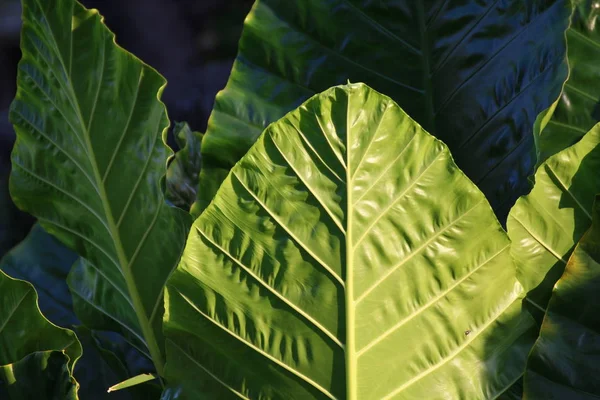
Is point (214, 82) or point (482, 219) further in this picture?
point (214, 82)

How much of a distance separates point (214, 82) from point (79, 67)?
162 cm

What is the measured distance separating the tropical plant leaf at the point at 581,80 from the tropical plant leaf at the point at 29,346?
0.54m

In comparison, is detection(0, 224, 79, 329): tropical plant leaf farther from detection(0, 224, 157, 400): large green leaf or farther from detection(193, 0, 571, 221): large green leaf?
detection(193, 0, 571, 221): large green leaf

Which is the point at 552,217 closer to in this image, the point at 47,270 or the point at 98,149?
the point at 98,149

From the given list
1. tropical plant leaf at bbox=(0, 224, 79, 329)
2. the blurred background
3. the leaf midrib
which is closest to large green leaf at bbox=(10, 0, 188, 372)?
the leaf midrib

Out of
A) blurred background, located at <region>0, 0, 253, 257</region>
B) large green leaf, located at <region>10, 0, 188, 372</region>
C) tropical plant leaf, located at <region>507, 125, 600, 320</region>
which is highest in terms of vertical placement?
tropical plant leaf, located at <region>507, 125, 600, 320</region>

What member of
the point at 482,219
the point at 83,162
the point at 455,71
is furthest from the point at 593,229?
the point at 83,162

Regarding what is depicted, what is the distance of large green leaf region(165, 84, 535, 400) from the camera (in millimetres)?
559

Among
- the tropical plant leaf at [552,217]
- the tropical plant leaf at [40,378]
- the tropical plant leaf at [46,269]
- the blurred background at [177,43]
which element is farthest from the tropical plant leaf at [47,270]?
the blurred background at [177,43]

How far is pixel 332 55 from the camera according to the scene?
33.1 inches

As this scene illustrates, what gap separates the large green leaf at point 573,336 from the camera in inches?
22.5

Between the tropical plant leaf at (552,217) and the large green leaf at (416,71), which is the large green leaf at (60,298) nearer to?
the large green leaf at (416,71)

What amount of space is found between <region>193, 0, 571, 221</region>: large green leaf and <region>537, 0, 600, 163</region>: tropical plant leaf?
0.04 meters

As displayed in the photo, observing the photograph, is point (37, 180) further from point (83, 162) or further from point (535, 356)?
point (535, 356)
